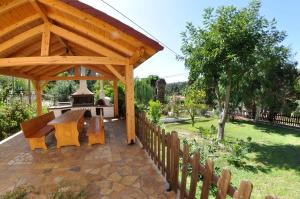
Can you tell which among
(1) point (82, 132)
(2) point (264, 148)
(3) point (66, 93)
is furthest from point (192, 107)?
(3) point (66, 93)

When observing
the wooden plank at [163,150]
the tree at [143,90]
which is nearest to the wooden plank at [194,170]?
the wooden plank at [163,150]

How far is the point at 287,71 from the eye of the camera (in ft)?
58.1

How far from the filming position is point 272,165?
854 centimetres

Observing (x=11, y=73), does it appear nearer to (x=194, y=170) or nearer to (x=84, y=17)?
(x=84, y=17)

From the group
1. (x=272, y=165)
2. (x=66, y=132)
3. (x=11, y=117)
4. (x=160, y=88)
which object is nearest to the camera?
(x=66, y=132)

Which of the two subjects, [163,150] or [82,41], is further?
[82,41]

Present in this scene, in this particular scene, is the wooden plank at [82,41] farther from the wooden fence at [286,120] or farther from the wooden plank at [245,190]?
the wooden fence at [286,120]

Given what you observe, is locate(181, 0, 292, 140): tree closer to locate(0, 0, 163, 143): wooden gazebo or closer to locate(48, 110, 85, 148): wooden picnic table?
locate(0, 0, 163, 143): wooden gazebo

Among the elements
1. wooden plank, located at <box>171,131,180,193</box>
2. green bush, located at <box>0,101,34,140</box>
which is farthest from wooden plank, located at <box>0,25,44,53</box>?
green bush, located at <box>0,101,34,140</box>

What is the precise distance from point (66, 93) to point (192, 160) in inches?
866

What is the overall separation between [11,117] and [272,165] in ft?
39.8

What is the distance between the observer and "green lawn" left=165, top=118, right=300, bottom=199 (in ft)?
20.8

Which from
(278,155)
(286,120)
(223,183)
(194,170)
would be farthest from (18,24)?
(286,120)

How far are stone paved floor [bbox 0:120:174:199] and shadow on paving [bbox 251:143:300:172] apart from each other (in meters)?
6.43
